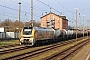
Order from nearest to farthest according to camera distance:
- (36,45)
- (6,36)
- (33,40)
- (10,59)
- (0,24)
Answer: (10,59) → (33,40) → (36,45) → (6,36) → (0,24)

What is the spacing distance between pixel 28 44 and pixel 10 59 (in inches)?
534

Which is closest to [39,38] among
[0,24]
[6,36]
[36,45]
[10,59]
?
[36,45]

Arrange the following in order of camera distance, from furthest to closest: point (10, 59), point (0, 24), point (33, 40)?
point (0, 24) < point (33, 40) < point (10, 59)

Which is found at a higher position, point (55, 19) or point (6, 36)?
point (55, 19)

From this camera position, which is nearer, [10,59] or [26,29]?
[10,59]

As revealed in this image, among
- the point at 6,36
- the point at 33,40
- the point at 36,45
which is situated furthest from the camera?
the point at 6,36

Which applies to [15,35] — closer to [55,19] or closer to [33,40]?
[33,40]

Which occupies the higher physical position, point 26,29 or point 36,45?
point 26,29

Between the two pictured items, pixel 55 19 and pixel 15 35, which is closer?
pixel 15 35

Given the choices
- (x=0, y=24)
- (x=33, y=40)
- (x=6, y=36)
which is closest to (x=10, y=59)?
(x=33, y=40)

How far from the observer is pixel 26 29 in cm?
3169

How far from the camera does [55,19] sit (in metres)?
116

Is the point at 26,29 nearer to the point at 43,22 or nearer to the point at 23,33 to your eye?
the point at 23,33

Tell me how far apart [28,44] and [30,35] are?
4.26 ft
